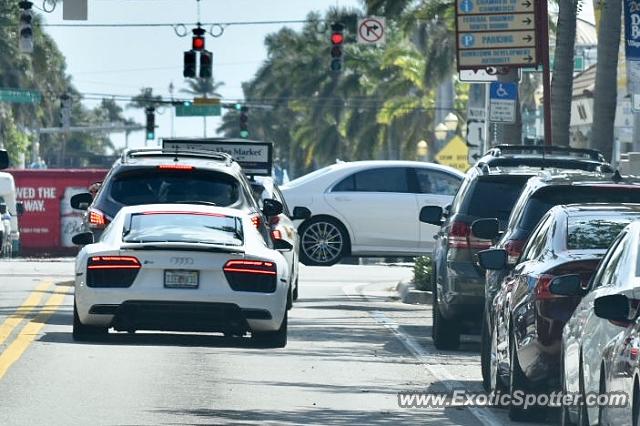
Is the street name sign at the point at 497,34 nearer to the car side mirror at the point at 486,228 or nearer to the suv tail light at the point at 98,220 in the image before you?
the suv tail light at the point at 98,220

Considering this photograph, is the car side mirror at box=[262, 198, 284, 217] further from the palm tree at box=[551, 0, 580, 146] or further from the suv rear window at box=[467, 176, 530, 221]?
the palm tree at box=[551, 0, 580, 146]

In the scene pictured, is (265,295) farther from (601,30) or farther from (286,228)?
(601,30)

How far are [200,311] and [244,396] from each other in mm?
2347

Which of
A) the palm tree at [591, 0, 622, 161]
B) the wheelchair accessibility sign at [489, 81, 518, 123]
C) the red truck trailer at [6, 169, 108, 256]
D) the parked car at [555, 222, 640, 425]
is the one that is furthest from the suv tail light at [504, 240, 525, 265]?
the red truck trailer at [6, 169, 108, 256]

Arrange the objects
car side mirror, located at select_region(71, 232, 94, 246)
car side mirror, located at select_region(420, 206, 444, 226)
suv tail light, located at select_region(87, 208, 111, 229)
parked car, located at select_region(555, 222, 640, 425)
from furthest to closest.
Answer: car side mirror, located at select_region(420, 206, 444, 226) → suv tail light, located at select_region(87, 208, 111, 229) → car side mirror, located at select_region(71, 232, 94, 246) → parked car, located at select_region(555, 222, 640, 425)

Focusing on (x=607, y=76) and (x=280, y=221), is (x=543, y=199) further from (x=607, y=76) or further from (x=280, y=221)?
(x=607, y=76)

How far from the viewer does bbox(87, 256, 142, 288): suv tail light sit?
17172 mm

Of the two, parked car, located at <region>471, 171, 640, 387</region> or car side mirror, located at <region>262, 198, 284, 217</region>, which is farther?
car side mirror, located at <region>262, 198, 284, 217</region>

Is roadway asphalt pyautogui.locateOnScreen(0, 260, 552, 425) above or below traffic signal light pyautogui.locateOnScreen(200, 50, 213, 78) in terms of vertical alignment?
below

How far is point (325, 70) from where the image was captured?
98938mm

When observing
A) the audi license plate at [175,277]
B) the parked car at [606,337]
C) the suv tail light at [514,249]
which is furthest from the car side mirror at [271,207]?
the parked car at [606,337]

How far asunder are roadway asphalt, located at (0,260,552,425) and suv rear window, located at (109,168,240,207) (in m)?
1.41

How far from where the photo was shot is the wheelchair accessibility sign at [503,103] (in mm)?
31719

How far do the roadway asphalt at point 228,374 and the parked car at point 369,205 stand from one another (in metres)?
7.11
